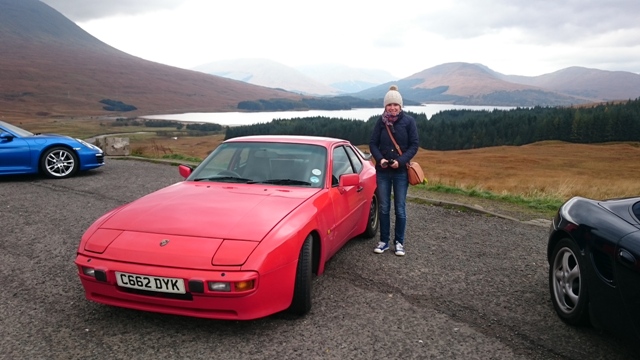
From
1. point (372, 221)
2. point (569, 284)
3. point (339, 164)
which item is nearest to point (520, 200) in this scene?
point (372, 221)

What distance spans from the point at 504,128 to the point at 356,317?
356ft

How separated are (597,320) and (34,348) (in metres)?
3.65

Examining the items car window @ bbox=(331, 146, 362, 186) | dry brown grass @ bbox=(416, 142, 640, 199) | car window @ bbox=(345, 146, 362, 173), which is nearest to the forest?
dry brown grass @ bbox=(416, 142, 640, 199)

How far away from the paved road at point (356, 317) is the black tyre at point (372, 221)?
0.38 ft

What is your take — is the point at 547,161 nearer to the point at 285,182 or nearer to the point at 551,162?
the point at 551,162

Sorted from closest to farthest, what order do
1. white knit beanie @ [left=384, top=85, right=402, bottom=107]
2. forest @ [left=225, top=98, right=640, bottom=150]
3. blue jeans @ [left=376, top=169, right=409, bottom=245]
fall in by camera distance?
white knit beanie @ [left=384, top=85, right=402, bottom=107] < blue jeans @ [left=376, top=169, right=409, bottom=245] < forest @ [left=225, top=98, right=640, bottom=150]

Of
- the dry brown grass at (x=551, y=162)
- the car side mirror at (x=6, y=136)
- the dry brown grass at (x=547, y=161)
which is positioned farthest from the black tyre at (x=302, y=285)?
the dry brown grass at (x=551, y=162)

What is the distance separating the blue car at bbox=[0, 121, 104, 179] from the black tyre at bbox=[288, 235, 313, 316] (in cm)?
822

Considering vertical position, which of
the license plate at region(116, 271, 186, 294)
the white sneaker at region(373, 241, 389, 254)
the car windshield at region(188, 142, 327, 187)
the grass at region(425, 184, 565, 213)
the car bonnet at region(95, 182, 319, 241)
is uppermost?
the car windshield at region(188, 142, 327, 187)

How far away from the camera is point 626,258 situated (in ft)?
9.14

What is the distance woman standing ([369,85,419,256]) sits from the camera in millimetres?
5152

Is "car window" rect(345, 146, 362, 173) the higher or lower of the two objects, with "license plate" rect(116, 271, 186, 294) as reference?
higher

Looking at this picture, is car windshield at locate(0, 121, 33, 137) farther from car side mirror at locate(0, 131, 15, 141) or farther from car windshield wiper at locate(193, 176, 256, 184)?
car windshield wiper at locate(193, 176, 256, 184)

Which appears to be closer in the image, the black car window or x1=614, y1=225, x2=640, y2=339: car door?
x1=614, y1=225, x2=640, y2=339: car door
